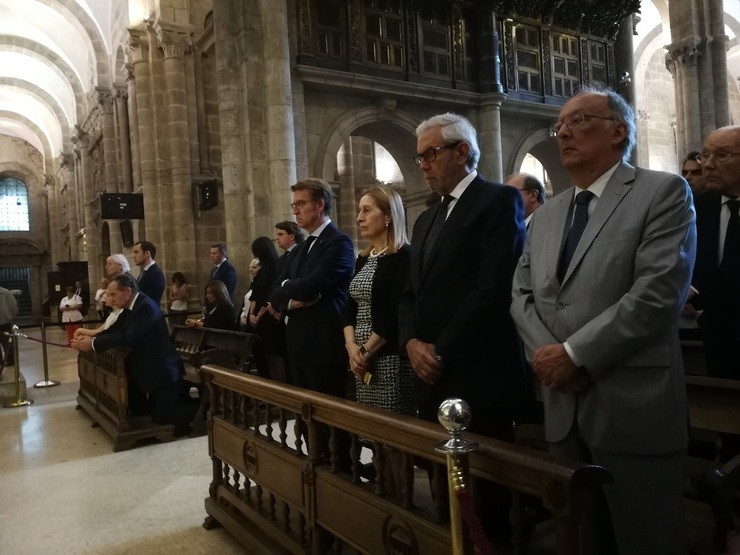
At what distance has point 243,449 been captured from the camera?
316 centimetres

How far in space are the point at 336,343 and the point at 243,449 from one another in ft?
2.64

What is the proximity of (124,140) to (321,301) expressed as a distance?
1493 centimetres

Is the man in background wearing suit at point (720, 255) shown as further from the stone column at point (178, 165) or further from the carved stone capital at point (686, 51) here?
the carved stone capital at point (686, 51)

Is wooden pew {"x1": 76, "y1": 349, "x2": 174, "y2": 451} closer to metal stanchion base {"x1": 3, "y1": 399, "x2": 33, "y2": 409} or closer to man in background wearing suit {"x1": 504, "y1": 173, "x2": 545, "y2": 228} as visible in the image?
metal stanchion base {"x1": 3, "y1": 399, "x2": 33, "y2": 409}

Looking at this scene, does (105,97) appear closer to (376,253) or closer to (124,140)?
(124,140)

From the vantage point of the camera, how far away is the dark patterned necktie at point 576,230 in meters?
1.99

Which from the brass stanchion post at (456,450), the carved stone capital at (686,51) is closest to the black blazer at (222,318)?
the brass stanchion post at (456,450)

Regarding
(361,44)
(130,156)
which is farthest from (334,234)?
(130,156)

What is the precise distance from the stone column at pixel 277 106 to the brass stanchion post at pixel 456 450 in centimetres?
736

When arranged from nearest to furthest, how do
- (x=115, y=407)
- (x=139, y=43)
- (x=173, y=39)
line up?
(x=115, y=407)
(x=173, y=39)
(x=139, y=43)

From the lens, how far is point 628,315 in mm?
1728

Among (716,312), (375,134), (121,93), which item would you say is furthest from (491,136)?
(121,93)

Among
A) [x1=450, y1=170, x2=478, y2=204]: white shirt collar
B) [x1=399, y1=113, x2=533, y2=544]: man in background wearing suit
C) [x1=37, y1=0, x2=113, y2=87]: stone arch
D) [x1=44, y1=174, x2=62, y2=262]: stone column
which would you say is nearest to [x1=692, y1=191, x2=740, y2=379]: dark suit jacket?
[x1=399, y1=113, x2=533, y2=544]: man in background wearing suit

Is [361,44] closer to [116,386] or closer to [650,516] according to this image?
[116,386]
